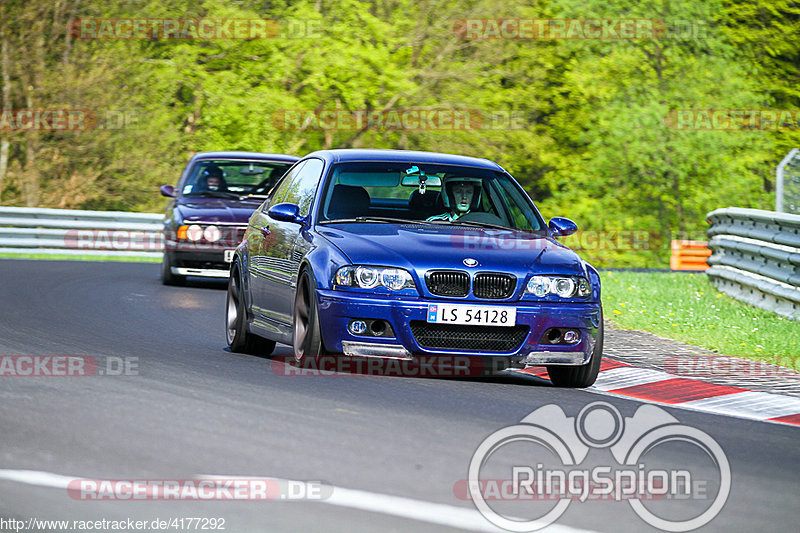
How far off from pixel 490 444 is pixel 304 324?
3004mm

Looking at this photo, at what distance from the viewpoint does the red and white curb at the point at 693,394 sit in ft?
29.3

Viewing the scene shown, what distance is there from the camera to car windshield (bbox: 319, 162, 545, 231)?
1037cm

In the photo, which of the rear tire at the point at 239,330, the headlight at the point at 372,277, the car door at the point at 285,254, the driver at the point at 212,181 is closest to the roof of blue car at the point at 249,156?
the driver at the point at 212,181

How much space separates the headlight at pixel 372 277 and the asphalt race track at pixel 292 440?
0.62 meters

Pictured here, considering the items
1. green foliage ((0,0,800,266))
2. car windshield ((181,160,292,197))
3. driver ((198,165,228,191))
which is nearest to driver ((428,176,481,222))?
car windshield ((181,160,292,197))

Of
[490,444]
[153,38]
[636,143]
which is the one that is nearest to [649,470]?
[490,444]

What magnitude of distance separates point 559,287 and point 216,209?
10591 millimetres

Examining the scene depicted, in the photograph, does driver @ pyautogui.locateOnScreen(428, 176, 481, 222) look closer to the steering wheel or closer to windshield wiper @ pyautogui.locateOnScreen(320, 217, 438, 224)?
the steering wheel

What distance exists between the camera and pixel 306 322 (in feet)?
31.8

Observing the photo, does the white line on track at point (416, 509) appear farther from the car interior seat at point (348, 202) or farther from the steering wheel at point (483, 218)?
the steering wheel at point (483, 218)

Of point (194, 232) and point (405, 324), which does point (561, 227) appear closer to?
point (405, 324)

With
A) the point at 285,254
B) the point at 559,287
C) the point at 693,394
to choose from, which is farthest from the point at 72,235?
the point at 693,394

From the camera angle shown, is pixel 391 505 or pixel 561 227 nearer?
pixel 391 505

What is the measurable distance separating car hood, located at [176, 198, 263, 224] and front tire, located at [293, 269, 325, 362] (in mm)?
9468
